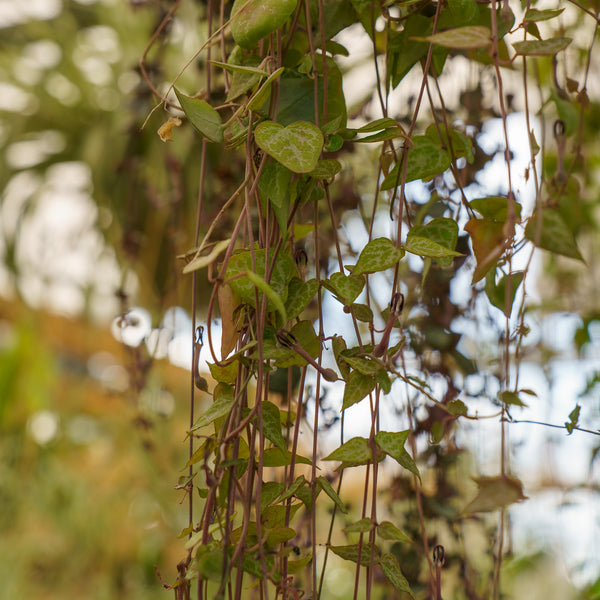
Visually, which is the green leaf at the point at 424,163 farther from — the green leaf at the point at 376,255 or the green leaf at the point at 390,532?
the green leaf at the point at 390,532

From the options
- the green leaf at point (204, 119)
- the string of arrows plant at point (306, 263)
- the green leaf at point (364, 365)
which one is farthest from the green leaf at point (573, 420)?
the green leaf at point (204, 119)

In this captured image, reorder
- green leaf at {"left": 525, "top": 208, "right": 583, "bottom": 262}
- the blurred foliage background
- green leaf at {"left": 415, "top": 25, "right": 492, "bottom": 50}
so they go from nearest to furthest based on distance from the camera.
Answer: green leaf at {"left": 415, "top": 25, "right": 492, "bottom": 50}
green leaf at {"left": 525, "top": 208, "right": 583, "bottom": 262}
the blurred foliage background

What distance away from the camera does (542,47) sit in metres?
0.26

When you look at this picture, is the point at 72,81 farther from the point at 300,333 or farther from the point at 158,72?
the point at 300,333

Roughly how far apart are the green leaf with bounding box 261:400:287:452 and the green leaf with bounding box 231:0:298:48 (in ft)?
0.56

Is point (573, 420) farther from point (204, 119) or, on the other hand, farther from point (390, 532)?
point (204, 119)

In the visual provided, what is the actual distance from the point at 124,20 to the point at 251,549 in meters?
1.10

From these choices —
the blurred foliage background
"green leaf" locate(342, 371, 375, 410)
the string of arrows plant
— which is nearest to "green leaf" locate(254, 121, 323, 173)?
the string of arrows plant

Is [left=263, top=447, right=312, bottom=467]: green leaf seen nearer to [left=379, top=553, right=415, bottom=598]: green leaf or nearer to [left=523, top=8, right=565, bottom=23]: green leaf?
[left=379, top=553, right=415, bottom=598]: green leaf

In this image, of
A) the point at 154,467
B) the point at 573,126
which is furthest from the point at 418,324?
the point at 154,467

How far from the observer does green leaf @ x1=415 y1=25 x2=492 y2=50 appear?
0.76 feet

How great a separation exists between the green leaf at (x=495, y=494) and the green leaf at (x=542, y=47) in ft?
0.62

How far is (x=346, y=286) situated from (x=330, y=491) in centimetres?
10

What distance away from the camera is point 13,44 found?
120cm
